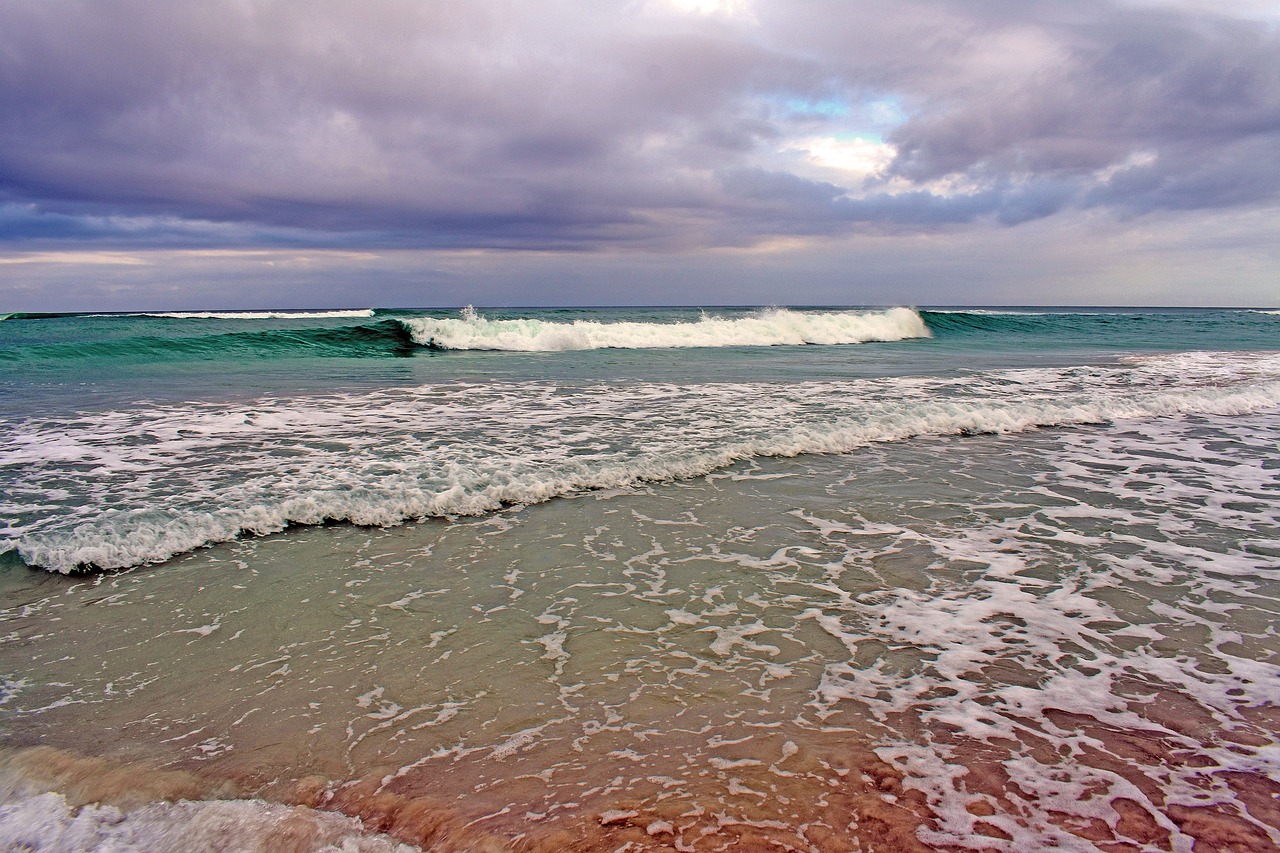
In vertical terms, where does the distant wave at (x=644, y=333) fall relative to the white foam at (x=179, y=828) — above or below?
above

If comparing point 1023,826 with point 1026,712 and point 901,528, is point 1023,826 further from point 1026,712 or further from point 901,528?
point 901,528

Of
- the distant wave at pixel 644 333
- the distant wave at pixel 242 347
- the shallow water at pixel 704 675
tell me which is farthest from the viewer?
the distant wave at pixel 644 333

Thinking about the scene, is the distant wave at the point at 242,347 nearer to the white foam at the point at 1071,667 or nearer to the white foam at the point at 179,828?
the white foam at the point at 1071,667

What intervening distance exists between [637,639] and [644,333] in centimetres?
2586

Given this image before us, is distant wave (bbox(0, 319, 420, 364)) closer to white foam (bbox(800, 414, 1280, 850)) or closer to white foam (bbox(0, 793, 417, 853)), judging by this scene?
white foam (bbox(800, 414, 1280, 850))

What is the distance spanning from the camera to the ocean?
2.49 metres

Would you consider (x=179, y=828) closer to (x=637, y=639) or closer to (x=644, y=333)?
(x=637, y=639)

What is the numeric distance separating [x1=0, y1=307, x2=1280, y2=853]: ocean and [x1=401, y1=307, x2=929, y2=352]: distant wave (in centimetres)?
1799

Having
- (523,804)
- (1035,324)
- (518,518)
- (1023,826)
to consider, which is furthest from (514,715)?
(1035,324)

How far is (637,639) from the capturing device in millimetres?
3746

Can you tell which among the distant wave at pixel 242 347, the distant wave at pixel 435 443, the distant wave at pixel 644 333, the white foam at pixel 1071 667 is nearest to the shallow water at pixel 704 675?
the white foam at pixel 1071 667

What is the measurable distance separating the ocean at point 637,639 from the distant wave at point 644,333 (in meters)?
18.0

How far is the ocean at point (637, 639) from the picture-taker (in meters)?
2.49

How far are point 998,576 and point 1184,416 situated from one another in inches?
338
